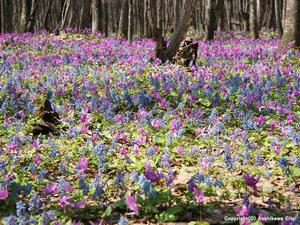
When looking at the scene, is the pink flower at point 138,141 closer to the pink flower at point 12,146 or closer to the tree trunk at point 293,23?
the pink flower at point 12,146

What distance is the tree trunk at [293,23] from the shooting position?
1243cm

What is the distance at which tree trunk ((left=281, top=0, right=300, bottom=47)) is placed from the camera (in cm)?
1243

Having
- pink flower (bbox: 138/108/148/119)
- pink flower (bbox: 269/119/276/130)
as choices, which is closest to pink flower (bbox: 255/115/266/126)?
Answer: pink flower (bbox: 269/119/276/130)

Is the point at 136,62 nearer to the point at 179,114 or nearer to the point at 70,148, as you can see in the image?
the point at 179,114

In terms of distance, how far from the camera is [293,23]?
12.4 m

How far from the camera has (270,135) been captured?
6.20m

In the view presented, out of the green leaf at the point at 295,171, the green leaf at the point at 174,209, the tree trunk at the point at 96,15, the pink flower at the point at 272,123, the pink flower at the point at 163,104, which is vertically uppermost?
the tree trunk at the point at 96,15

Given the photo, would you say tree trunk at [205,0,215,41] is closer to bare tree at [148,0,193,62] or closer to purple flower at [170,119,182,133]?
bare tree at [148,0,193,62]

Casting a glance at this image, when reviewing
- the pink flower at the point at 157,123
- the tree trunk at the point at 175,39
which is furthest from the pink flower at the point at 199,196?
the tree trunk at the point at 175,39

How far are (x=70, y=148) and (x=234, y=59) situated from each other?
767 cm

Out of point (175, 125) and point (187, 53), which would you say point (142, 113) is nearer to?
point (175, 125)

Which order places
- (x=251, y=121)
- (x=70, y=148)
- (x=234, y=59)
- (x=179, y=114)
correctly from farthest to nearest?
(x=234, y=59), (x=179, y=114), (x=251, y=121), (x=70, y=148)

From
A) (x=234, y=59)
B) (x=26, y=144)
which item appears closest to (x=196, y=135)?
(x=26, y=144)

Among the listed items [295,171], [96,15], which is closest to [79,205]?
[295,171]
